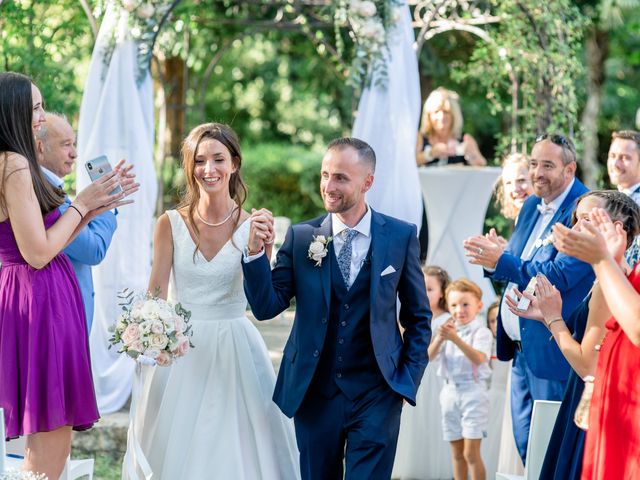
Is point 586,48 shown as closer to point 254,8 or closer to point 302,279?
point 254,8

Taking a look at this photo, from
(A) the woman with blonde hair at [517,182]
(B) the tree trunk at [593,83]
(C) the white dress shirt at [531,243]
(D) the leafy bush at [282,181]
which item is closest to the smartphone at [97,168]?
(C) the white dress shirt at [531,243]

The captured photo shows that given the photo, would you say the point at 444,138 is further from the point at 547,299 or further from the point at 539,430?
the point at 547,299

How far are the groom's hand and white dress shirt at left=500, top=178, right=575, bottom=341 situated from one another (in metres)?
1.53

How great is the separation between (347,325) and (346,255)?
30 cm

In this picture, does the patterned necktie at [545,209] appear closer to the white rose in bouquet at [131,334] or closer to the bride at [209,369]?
the bride at [209,369]

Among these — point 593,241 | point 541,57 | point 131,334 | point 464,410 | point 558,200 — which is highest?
point 541,57

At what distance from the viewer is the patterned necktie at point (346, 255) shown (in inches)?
167

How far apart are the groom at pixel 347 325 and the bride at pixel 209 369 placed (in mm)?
374

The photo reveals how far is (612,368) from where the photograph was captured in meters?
3.26

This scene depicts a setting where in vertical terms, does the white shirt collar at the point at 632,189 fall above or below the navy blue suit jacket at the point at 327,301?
above

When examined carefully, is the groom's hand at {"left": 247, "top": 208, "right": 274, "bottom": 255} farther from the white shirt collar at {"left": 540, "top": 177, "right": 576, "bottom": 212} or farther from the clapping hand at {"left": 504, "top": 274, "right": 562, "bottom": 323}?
the white shirt collar at {"left": 540, "top": 177, "right": 576, "bottom": 212}

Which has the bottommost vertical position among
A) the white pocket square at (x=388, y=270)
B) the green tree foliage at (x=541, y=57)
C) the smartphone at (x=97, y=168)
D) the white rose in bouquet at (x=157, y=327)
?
the white rose in bouquet at (x=157, y=327)

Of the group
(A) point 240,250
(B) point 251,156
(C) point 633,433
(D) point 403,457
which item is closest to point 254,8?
(B) point 251,156

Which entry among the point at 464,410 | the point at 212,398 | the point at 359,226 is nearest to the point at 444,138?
the point at 464,410
